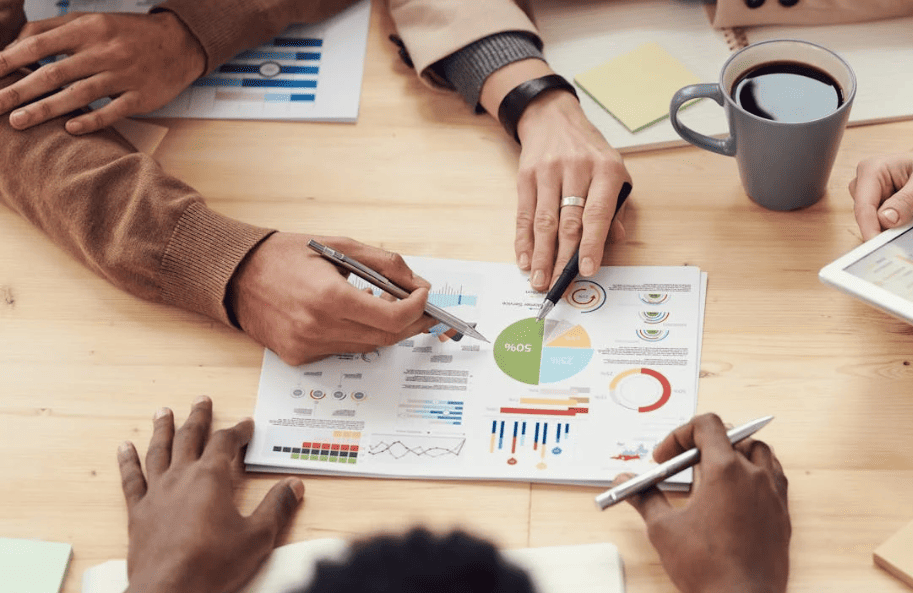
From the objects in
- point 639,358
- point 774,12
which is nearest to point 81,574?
point 639,358

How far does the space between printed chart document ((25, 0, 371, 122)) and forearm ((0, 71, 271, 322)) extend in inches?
5.7

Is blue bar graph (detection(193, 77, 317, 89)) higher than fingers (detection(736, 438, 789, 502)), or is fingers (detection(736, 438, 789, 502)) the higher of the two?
blue bar graph (detection(193, 77, 317, 89))

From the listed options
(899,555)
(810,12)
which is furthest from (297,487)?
(810,12)

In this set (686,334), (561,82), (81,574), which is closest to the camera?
(81,574)

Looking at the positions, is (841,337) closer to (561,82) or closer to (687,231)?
(687,231)

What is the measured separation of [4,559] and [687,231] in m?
0.74

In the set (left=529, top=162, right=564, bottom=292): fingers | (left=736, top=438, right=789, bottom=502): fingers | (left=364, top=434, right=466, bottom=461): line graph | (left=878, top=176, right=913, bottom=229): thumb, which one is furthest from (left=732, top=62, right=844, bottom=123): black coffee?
(left=364, top=434, right=466, bottom=461): line graph

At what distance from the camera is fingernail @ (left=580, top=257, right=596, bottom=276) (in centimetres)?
97

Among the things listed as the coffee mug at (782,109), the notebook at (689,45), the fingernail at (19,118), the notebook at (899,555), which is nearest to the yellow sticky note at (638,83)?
the notebook at (689,45)

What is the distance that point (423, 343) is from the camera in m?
0.96

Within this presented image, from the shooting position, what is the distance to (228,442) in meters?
0.86

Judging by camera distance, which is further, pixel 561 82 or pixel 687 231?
pixel 561 82

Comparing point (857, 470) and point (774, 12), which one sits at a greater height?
point (774, 12)

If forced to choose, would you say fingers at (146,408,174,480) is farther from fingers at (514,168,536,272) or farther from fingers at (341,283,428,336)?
fingers at (514,168,536,272)
